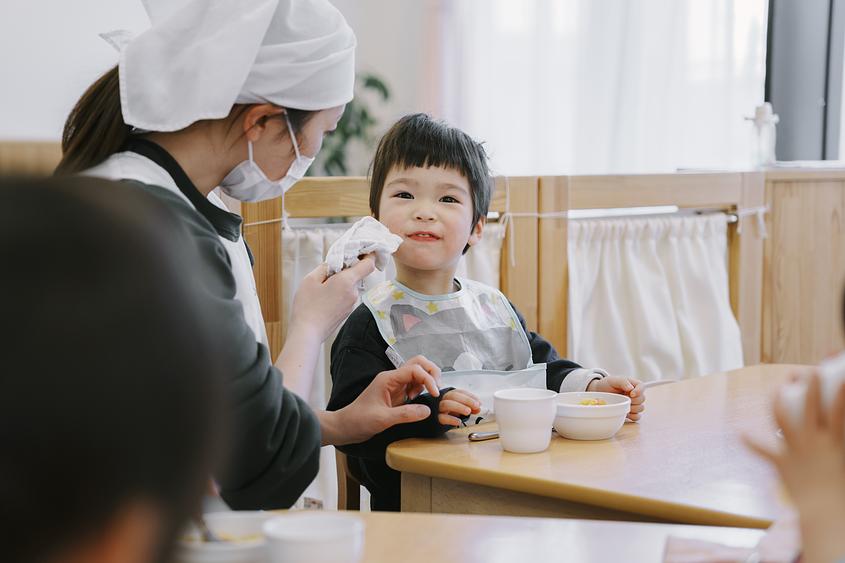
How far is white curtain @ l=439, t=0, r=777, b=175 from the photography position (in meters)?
4.25

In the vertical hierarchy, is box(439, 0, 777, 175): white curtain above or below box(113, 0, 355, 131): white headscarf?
above

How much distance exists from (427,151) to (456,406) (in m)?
0.64

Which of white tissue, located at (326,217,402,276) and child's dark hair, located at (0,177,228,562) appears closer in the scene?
child's dark hair, located at (0,177,228,562)

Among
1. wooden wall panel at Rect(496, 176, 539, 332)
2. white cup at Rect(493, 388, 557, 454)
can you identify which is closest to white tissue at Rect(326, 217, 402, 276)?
white cup at Rect(493, 388, 557, 454)

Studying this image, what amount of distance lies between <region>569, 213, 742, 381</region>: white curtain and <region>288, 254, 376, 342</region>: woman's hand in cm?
110

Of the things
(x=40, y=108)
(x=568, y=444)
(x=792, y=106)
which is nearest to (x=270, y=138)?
(x=568, y=444)

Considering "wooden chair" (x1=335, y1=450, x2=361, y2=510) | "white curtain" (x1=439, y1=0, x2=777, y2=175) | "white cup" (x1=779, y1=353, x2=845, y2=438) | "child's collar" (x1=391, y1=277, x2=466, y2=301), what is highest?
"white curtain" (x1=439, y1=0, x2=777, y2=175)

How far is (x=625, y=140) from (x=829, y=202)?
4.89ft

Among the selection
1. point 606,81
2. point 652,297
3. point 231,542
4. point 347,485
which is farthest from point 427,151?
point 606,81

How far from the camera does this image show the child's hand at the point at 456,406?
63.0 inches

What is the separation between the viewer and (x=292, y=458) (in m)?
1.28

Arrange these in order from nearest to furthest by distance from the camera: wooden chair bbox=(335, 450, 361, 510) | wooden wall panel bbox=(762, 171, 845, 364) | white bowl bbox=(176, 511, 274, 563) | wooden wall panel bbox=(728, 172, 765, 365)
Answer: white bowl bbox=(176, 511, 274, 563), wooden chair bbox=(335, 450, 361, 510), wooden wall panel bbox=(728, 172, 765, 365), wooden wall panel bbox=(762, 171, 845, 364)

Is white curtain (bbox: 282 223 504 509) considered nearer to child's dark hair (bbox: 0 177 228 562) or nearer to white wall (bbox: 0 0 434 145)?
white wall (bbox: 0 0 434 145)

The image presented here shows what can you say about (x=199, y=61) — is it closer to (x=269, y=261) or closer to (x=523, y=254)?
(x=269, y=261)
